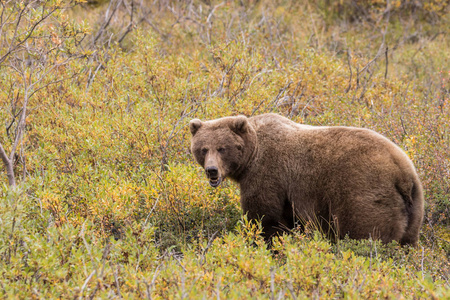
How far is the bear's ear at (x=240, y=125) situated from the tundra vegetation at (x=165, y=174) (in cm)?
73

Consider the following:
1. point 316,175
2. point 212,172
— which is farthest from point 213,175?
point 316,175

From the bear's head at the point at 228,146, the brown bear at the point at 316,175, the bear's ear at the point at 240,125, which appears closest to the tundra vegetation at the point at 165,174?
the brown bear at the point at 316,175

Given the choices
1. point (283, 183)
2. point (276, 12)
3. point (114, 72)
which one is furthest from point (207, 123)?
point (276, 12)

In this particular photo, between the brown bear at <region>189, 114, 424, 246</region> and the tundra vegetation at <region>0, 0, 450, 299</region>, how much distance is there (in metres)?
0.24

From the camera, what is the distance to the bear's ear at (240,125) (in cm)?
522

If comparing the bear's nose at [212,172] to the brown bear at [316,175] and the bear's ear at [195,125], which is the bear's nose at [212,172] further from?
the bear's ear at [195,125]

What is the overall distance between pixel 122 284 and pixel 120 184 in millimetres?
1902

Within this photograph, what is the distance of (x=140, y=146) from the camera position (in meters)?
6.48

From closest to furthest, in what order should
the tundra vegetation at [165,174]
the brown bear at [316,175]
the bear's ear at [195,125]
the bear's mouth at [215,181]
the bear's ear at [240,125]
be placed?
the tundra vegetation at [165,174] < the brown bear at [316,175] < the bear's mouth at [215,181] < the bear's ear at [240,125] < the bear's ear at [195,125]

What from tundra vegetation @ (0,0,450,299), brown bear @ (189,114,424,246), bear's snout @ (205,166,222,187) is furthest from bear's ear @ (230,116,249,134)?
tundra vegetation @ (0,0,450,299)

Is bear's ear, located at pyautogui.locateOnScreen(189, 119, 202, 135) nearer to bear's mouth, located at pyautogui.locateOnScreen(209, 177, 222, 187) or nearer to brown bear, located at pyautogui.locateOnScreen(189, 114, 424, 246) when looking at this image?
brown bear, located at pyautogui.locateOnScreen(189, 114, 424, 246)

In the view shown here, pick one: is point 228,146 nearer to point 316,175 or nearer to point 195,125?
point 195,125

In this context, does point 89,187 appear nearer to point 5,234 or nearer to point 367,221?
point 5,234

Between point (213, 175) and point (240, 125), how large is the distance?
2.05ft
